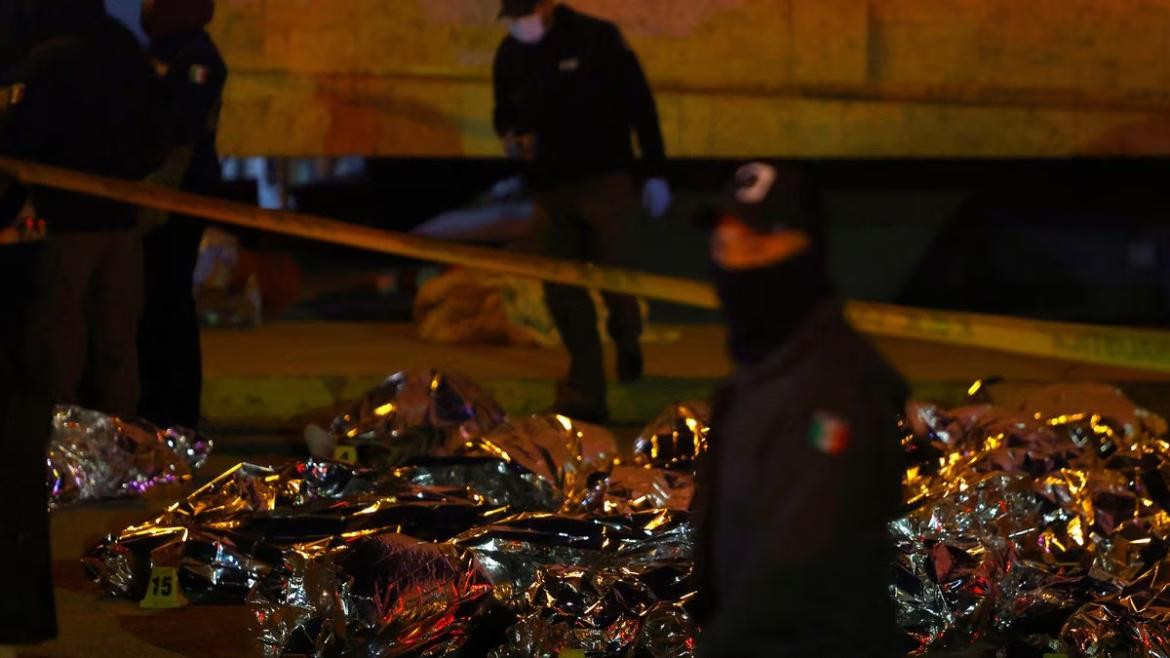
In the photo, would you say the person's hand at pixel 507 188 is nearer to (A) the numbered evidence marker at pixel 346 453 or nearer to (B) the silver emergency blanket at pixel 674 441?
(A) the numbered evidence marker at pixel 346 453

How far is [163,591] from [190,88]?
8.24 feet

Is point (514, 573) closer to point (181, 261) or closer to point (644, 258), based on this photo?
point (181, 261)

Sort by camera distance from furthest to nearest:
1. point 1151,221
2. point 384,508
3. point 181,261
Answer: point 1151,221, point 181,261, point 384,508

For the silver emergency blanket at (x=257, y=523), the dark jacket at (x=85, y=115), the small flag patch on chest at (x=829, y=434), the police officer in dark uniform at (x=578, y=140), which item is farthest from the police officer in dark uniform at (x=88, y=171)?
the small flag patch on chest at (x=829, y=434)

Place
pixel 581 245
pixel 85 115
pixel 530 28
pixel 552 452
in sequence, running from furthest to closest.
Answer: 1. pixel 581 245
2. pixel 530 28
3. pixel 85 115
4. pixel 552 452

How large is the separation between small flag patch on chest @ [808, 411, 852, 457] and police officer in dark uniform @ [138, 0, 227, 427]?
482 centimetres

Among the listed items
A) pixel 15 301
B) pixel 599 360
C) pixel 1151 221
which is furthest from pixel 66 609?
pixel 1151 221

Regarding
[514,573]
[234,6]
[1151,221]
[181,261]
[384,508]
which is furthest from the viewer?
[1151,221]

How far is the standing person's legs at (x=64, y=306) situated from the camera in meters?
6.75

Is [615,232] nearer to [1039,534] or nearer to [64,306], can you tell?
[64,306]

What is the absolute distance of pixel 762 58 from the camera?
984 centimetres

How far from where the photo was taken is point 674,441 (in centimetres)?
590

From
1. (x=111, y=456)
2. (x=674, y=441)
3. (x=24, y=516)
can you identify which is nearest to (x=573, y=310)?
(x=674, y=441)

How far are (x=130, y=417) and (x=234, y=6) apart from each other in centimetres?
357
